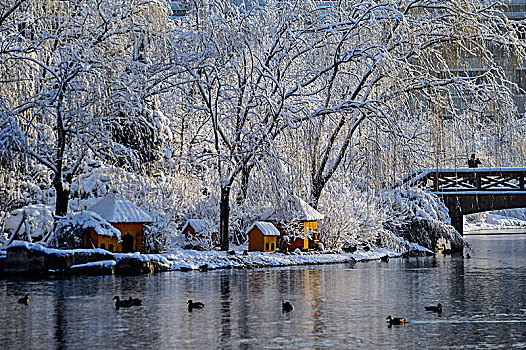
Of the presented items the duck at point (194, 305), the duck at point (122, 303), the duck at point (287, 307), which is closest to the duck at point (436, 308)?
the duck at point (287, 307)

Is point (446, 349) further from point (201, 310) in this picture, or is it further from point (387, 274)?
point (387, 274)

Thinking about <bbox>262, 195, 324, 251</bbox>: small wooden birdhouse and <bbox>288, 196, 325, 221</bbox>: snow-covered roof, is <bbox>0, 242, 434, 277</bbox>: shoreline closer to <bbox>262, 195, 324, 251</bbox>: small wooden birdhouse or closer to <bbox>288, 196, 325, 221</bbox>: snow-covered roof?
<bbox>262, 195, 324, 251</bbox>: small wooden birdhouse

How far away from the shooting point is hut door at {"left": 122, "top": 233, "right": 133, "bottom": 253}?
28928 millimetres

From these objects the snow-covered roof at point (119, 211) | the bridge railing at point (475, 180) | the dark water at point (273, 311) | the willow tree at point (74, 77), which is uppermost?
the willow tree at point (74, 77)

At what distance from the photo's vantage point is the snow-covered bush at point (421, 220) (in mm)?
38875

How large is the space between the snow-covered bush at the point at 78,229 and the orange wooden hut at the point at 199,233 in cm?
415

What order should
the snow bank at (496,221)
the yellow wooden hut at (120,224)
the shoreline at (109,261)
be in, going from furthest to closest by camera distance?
the snow bank at (496,221) < the yellow wooden hut at (120,224) < the shoreline at (109,261)

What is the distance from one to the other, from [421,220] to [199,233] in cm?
1194

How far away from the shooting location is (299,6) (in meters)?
30.7

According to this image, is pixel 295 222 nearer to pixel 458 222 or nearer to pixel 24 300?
pixel 458 222

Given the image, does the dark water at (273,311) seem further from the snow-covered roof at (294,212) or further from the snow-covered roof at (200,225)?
the snow-covered roof at (294,212)

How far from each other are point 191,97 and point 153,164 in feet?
9.80

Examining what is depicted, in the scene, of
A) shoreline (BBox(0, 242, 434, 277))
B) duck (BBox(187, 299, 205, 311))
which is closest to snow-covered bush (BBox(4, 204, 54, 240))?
Result: shoreline (BBox(0, 242, 434, 277))

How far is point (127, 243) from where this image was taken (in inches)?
1142
